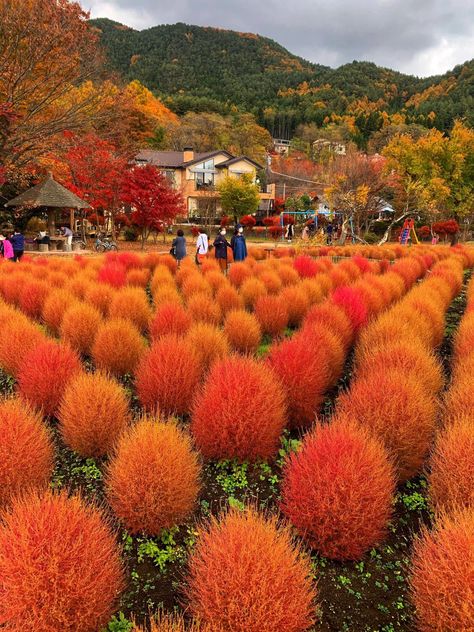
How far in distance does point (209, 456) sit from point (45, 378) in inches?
74.8

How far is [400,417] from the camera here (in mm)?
3469

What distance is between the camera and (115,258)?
471 inches

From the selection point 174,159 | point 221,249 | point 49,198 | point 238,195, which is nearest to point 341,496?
point 221,249

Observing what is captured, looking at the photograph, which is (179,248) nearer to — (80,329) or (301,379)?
(80,329)

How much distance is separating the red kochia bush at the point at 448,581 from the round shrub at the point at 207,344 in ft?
10.3

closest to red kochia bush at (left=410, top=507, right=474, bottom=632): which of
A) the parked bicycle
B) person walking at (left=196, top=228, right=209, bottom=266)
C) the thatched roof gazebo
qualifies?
person walking at (left=196, top=228, right=209, bottom=266)

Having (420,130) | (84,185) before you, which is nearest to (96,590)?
(84,185)

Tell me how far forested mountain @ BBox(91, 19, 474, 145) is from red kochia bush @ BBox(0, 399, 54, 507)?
6711 centimetres

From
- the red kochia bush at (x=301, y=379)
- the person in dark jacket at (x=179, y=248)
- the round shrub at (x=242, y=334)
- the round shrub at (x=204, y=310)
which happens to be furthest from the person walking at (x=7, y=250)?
the red kochia bush at (x=301, y=379)

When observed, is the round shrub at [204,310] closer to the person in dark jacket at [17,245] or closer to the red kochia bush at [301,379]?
the red kochia bush at [301,379]

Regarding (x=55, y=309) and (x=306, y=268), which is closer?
(x=55, y=309)

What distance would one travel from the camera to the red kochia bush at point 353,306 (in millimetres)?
6754

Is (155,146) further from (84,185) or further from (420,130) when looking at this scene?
(420,130)

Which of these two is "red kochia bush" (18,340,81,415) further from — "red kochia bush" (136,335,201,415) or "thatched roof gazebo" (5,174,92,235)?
"thatched roof gazebo" (5,174,92,235)
